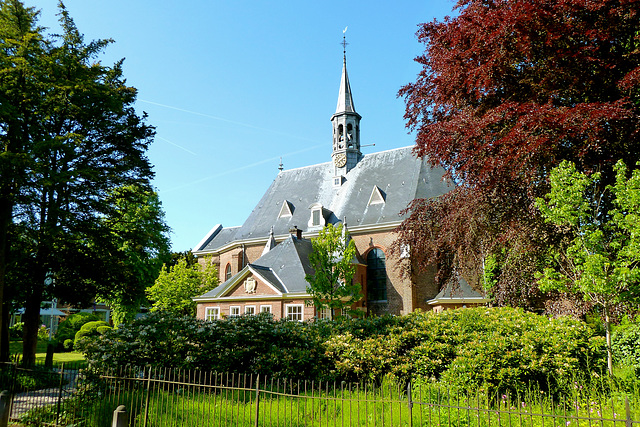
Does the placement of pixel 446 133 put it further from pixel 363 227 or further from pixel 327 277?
pixel 363 227

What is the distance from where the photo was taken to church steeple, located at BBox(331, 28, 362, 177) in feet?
123

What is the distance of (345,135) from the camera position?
3809 cm

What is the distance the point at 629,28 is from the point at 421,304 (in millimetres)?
21358

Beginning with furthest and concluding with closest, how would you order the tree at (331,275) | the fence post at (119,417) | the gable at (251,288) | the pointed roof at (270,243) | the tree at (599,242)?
the pointed roof at (270,243) < the gable at (251,288) < the tree at (331,275) < the tree at (599,242) < the fence post at (119,417)

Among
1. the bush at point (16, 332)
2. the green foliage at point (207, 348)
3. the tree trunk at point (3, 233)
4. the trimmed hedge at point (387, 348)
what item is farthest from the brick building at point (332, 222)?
the bush at point (16, 332)

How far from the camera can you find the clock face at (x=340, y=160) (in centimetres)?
3747

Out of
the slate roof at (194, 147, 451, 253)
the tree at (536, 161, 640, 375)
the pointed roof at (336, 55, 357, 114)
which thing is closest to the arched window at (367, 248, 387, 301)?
the slate roof at (194, 147, 451, 253)

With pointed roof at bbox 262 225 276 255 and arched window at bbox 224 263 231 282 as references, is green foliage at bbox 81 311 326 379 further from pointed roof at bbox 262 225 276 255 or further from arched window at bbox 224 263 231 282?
arched window at bbox 224 263 231 282

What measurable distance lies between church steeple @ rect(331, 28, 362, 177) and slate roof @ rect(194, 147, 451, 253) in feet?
2.35

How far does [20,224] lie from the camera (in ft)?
55.2

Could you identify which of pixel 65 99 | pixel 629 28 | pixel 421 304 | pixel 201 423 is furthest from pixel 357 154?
pixel 201 423

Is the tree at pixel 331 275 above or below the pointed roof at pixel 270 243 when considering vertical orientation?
below

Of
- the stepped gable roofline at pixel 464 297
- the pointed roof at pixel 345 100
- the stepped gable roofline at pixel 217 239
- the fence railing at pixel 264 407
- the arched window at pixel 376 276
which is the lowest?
the fence railing at pixel 264 407

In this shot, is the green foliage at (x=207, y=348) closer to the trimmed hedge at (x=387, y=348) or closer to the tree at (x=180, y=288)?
the trimmed hedge at (x=387, y=348)
